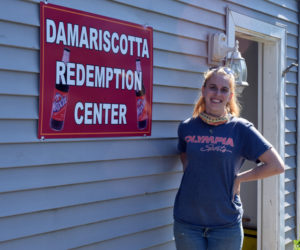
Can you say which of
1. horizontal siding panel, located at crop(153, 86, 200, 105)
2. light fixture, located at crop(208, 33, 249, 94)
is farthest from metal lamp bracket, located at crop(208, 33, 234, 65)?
horizontal siding panel, located at crop(153, 86, 200, 105)

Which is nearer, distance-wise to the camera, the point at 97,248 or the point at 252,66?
the point at 97,248

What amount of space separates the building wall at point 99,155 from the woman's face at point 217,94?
0.44 metres

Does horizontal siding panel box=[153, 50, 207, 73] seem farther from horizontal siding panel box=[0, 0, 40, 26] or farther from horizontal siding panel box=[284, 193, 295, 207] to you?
horizontal siding panel box=[284, 193, 295, 207]

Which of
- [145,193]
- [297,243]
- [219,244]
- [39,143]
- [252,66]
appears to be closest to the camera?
[39,143]

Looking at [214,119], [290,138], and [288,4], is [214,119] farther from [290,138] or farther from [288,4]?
[288,4]

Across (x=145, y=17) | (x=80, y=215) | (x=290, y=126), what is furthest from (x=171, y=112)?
(x=290, y=126)

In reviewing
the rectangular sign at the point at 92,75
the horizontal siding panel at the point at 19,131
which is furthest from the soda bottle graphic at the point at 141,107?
the horizontal siding panel at the point at 19,131

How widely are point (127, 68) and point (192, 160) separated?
71 cm

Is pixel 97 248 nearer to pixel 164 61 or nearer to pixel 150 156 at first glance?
pixel 150 156

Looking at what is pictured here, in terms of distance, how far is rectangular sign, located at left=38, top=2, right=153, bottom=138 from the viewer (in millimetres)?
2570

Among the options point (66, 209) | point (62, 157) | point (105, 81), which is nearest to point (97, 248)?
point (66, 209)

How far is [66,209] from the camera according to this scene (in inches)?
107

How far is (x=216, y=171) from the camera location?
2.86 m

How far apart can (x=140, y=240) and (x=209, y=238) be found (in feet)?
1.93
